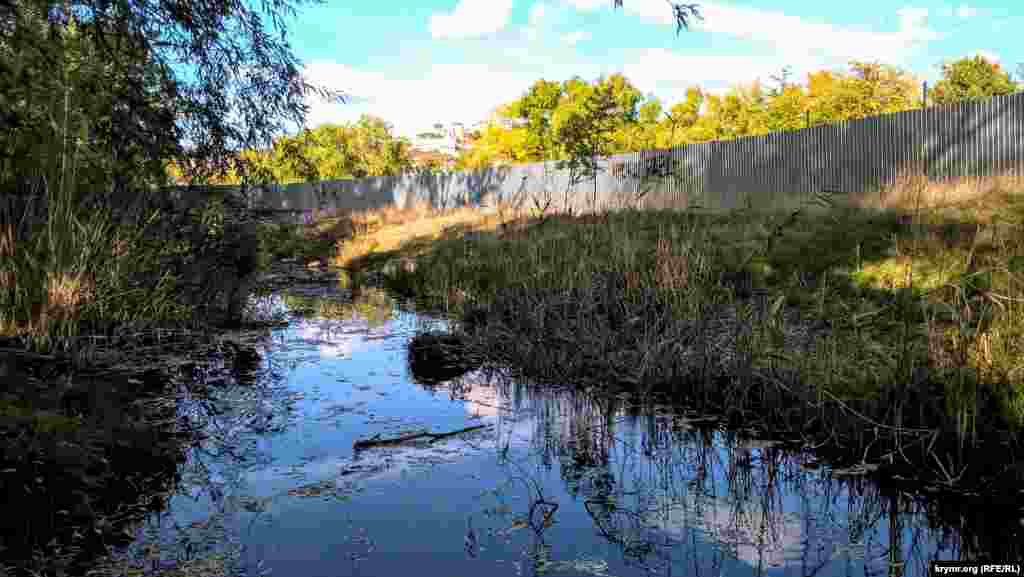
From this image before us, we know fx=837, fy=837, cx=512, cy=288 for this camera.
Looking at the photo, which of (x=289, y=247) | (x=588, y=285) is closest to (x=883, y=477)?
(x=588, y=285)

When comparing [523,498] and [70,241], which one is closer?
[523,498]

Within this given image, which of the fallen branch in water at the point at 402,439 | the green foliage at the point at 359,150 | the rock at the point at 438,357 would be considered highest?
the green foliage at the point at 359,150

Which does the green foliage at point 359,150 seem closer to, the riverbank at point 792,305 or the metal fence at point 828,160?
the metal fence at point 828,160

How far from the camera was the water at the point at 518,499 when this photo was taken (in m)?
2.63

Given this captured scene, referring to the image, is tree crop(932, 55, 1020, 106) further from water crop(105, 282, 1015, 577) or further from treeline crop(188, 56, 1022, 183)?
water crop(105, 282, 1015, 577)

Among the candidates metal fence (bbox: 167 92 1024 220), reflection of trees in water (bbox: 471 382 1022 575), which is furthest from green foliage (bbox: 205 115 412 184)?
reflection of trees in water (bbox: 471 382 1022 575)

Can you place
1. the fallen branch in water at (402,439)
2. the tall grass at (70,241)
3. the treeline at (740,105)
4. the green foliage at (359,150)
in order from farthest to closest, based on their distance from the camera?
the green foliage at (359,150), the treeline at (740,105), the tall grass at (70,241), the fallen branch in water at (402,439)

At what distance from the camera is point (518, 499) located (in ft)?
10.4

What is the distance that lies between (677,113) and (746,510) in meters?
36.4

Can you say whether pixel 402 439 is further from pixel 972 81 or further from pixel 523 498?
pixel 972 81

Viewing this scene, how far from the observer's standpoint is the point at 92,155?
6.17 meters

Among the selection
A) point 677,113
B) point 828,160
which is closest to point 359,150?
point 677,113

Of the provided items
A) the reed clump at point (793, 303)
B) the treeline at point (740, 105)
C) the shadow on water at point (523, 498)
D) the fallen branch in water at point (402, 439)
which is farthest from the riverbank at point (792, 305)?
the treeline at point (740, 105)

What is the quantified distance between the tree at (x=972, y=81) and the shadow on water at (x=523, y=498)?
96.3 feet
